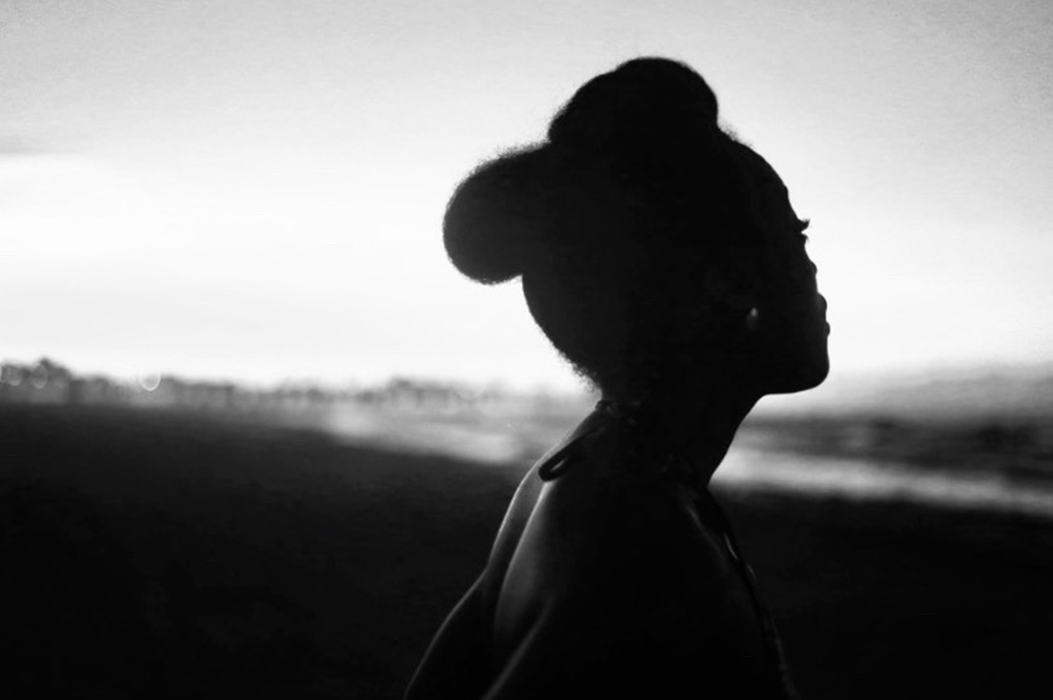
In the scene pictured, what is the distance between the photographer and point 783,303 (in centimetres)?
74

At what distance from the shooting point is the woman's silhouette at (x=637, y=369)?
53 cm

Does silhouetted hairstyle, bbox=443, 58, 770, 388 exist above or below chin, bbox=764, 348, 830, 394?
above

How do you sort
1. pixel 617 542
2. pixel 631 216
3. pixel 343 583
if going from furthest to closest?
pixel 343 583
pixel 631 216
pixel 617 542

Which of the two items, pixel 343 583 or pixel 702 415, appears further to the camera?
pixel 343 583

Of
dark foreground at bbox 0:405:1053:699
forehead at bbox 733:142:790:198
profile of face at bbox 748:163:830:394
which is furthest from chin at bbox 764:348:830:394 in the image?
dark foreground at bbox 0:405:1053:699

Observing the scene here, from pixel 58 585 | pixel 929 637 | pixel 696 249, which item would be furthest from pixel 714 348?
pixel 929 637

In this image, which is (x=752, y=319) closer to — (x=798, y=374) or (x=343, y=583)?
(x=798, y=374)

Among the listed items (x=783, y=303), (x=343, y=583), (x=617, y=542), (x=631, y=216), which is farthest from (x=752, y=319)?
(x=343, y=583)

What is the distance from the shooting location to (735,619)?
547 millimetres

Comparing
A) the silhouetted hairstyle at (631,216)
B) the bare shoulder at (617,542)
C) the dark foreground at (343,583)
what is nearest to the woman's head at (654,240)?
the silhouetted hairstyle at (631,216)

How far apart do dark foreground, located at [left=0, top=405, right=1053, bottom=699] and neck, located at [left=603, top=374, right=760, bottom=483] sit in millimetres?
3542

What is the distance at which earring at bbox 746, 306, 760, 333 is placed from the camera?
0.73 meters

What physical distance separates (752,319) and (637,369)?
10 cm

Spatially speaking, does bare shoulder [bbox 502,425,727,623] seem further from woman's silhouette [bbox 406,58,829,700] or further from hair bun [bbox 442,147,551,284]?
hair bun [bbox 442,147,551,284]
